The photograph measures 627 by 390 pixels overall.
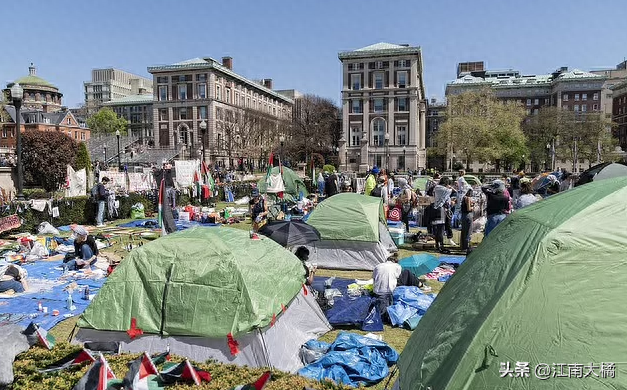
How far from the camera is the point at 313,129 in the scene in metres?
74.1

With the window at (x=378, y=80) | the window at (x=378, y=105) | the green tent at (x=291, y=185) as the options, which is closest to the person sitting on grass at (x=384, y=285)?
the green tent at (x=291, y=185)

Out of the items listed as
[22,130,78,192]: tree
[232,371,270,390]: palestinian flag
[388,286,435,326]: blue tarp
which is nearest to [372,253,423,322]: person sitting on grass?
[388,286,435,326]: blue tarp

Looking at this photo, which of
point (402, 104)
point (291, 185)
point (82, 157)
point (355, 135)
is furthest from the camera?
point (355, 135)

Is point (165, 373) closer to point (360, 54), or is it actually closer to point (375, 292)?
point (375, 292)

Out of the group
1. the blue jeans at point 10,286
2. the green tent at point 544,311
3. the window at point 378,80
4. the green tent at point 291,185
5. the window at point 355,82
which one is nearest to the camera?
the green tent at point 544,311

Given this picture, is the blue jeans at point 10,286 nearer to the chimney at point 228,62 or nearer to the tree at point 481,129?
the tree at point 481,129

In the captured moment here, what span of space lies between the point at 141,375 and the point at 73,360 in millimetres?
1234

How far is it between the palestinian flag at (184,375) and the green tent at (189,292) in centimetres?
93

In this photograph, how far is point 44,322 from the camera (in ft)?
25.1

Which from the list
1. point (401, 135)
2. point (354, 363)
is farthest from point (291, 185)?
point (401, 135)

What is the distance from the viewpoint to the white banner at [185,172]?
23.0 metres

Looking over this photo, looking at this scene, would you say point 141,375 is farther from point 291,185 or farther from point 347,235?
point 291,185

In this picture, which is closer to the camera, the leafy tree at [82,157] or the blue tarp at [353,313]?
the blue tarp at [353,313]

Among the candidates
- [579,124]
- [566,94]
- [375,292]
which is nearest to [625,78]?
[566,94]
